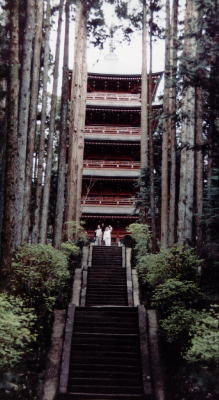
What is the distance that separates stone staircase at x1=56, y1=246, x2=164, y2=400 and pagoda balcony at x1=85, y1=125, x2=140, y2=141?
18.6 m

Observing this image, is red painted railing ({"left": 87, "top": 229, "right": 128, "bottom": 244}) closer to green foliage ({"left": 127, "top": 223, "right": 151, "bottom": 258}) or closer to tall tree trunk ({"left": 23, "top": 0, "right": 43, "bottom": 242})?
green foliage ({"left": 127, "top": 223, "right": 151, "bottom": 258})

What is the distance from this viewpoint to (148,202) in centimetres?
1969

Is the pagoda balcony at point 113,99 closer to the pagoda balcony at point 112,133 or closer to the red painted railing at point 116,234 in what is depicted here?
the pagoda balcony at point 112,133

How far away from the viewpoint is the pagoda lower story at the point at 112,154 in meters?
28.8

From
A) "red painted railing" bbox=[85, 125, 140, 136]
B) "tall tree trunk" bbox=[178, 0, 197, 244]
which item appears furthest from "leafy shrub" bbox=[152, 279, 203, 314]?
"red painted railing" bbox=[85, 125, 140, 136]

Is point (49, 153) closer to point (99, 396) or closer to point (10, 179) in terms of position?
point (10, 179)

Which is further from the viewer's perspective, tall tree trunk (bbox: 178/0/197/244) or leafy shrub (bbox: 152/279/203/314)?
tall tree trunk (bbox: 178/0/197/244)

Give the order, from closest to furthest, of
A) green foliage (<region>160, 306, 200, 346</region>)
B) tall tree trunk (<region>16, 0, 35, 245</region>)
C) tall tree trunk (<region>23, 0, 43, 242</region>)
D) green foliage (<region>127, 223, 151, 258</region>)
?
green foliage (<region>160, 306, 200, 346</region>) < tall tree trunk (<region>16, 0, 35, 245</region>) < tall tree trunk (<region>23, 0, 43, 242</region>) < green foliage (<region>127, 223, 151, 258</region>)

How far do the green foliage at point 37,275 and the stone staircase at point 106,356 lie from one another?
778 millimetres

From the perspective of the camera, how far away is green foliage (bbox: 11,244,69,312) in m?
10.6

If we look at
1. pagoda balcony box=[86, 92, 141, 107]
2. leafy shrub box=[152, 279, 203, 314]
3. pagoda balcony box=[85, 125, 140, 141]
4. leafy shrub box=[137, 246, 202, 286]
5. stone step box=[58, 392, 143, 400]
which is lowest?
stone step box=[58, 392, 143, 400]

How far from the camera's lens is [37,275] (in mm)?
10781

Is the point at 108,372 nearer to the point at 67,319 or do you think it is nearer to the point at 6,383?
the point at 67,319

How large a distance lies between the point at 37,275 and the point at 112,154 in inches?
815
